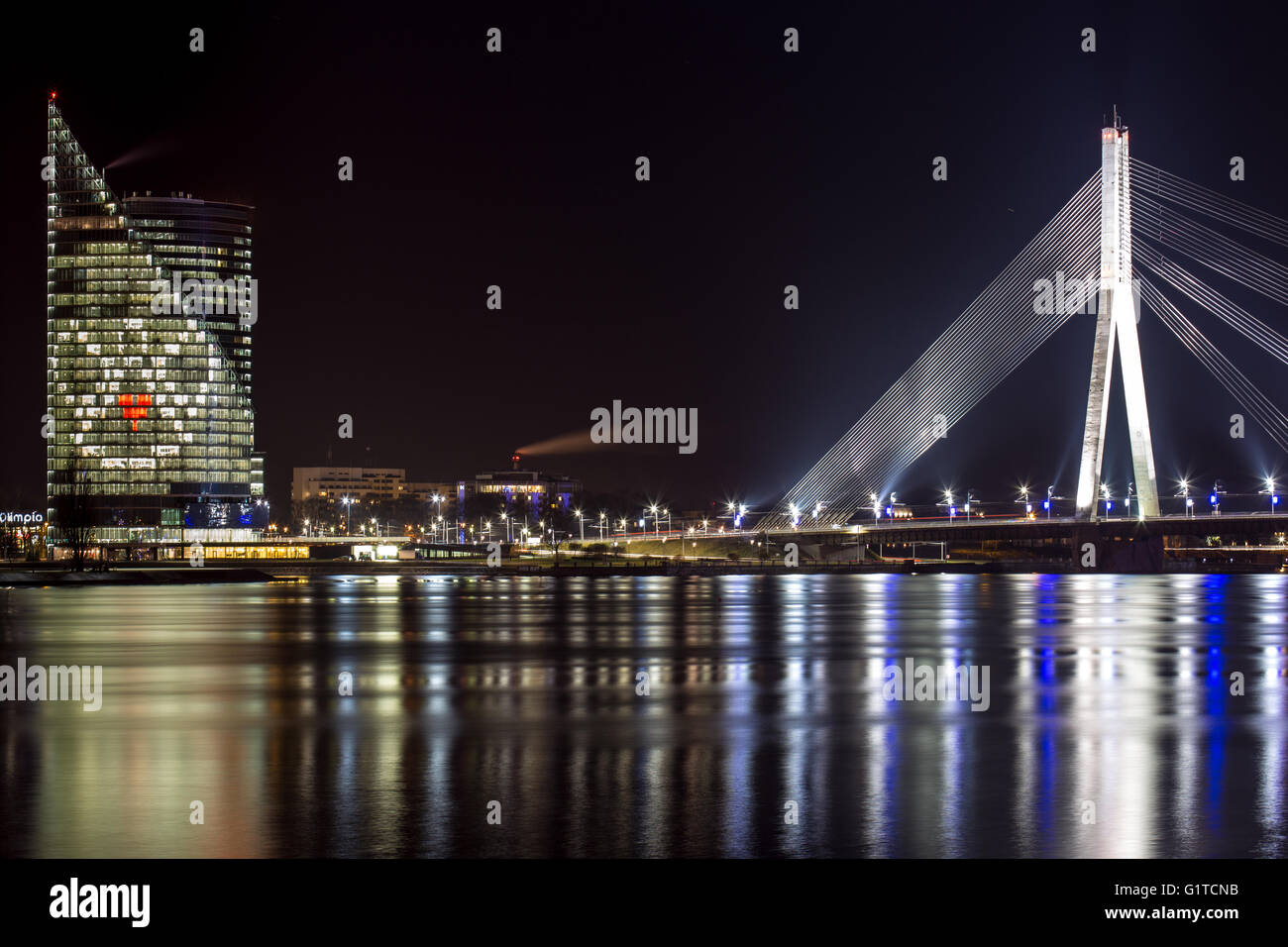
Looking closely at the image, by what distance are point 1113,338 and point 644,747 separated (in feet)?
207

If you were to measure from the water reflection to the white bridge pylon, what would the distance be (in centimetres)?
3820

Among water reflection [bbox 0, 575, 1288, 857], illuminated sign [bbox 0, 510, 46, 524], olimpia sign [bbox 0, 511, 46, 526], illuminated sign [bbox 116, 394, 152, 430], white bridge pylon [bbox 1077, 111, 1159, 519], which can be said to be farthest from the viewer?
illuminated sign [bbox 116, 394, 152, 430]

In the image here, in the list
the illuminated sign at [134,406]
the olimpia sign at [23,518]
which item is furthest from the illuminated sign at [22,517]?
the illuminated sign at [134,406]

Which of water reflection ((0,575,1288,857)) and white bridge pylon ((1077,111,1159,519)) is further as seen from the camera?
white bridge pylon ((1077,111,1159,519))

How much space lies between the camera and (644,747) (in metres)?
16.5

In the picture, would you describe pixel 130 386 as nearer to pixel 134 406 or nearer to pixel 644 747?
pixel 134 406

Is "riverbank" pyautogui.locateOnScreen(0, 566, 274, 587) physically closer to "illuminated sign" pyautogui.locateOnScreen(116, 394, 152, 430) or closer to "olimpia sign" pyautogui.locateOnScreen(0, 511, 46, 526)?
"olimpia sign" pyautogui.locateOnScreen(0, 511, 46, 526)

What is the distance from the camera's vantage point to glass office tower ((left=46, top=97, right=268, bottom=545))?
16625 centimetres

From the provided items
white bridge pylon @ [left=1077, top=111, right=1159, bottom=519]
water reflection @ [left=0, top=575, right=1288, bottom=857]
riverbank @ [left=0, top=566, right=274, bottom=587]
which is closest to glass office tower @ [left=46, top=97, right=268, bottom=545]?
riverbank @ [left=0, top=566, right=274, bottom=587]

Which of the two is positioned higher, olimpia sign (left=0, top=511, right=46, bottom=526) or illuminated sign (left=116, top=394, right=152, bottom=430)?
illuminated sign (left=116, top=394, right=152, bottom=430)

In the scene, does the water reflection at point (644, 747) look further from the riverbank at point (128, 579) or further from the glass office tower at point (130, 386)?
the glass office tower at point (130, 386)

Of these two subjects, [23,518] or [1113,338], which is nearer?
[1113,338]

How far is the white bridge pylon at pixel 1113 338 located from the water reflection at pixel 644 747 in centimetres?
3820

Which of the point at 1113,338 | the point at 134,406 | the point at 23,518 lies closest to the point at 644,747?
the point at 1113,338
